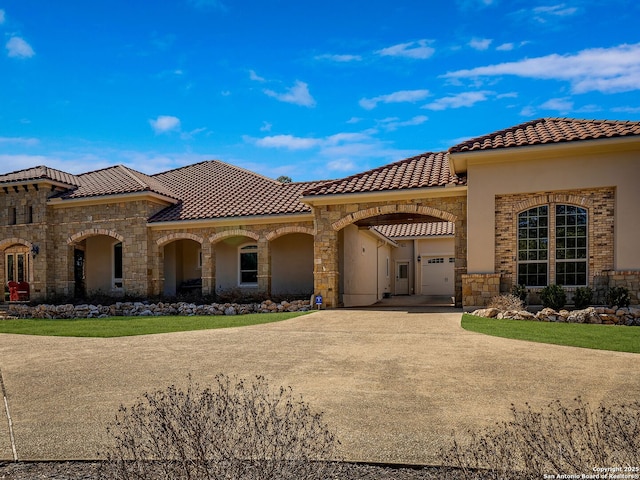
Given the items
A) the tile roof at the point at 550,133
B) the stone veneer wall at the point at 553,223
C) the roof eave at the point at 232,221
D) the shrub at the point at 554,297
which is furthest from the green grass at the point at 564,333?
the roof eave at the point at 232,221

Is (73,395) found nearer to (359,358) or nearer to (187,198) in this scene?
(359,358)

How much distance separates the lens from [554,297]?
1252 cm

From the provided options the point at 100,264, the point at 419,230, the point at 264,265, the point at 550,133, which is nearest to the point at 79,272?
the point at 100,264

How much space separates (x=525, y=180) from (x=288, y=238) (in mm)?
9931

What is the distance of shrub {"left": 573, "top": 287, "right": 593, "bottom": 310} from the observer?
1233 cm

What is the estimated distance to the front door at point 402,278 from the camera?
30.3m

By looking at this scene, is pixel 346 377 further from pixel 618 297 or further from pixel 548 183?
pixel 548 183

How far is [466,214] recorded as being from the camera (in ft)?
46.5

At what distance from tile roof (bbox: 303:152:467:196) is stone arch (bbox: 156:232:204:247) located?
18.8ft

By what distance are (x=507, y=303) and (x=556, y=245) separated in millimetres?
2442

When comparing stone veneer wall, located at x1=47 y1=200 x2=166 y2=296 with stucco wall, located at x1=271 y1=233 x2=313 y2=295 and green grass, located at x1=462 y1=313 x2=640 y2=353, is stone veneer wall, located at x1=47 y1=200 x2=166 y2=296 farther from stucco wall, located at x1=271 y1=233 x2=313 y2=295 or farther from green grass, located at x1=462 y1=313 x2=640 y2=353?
green grass, located at x1=462 y1=313 x2=640 y2=353

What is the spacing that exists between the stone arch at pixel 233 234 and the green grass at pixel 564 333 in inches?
376

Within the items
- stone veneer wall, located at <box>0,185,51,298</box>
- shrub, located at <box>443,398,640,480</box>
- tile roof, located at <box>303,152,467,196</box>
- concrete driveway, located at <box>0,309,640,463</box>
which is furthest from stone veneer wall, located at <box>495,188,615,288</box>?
stone veneer wall, located at <box>0,185,51,298</box>

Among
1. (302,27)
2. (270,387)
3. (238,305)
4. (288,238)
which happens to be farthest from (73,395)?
(288,238)
